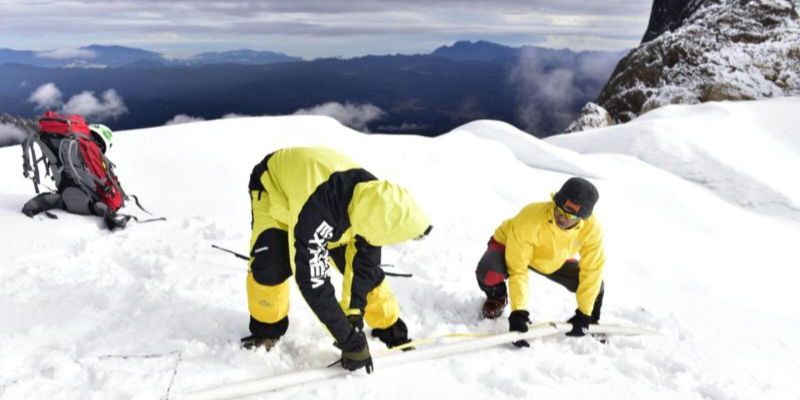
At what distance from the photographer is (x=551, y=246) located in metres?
4.34

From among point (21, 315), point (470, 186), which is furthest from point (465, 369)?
point (470, 186)

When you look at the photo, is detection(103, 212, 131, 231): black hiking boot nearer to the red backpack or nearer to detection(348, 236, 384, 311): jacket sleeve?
the red backpack

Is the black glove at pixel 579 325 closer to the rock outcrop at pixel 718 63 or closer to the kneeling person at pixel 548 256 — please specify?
the kneeling person at pixel 548 256

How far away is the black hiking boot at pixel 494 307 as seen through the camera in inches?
179

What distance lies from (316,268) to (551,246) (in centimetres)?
208

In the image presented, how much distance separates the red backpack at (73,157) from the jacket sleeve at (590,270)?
4895mm

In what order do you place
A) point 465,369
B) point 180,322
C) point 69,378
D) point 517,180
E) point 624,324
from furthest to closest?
1. point 517,180
2. point 624,324
3. point 180,322
4. point 465,369
5. point 69,378

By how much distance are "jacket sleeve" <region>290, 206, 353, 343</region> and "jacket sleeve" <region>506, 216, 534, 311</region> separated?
1.49m

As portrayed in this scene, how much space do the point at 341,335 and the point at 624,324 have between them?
8.20 ft

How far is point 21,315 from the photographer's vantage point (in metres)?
3.98

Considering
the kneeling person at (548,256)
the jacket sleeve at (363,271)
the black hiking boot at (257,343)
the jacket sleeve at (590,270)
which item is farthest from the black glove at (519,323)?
the black hiking boot at (257,343)

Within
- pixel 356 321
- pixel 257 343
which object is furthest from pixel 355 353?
pixel 257 343

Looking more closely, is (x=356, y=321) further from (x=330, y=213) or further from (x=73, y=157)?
(x=73, y=157)

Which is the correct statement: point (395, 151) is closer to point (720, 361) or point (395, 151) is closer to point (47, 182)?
point (47, 182)
